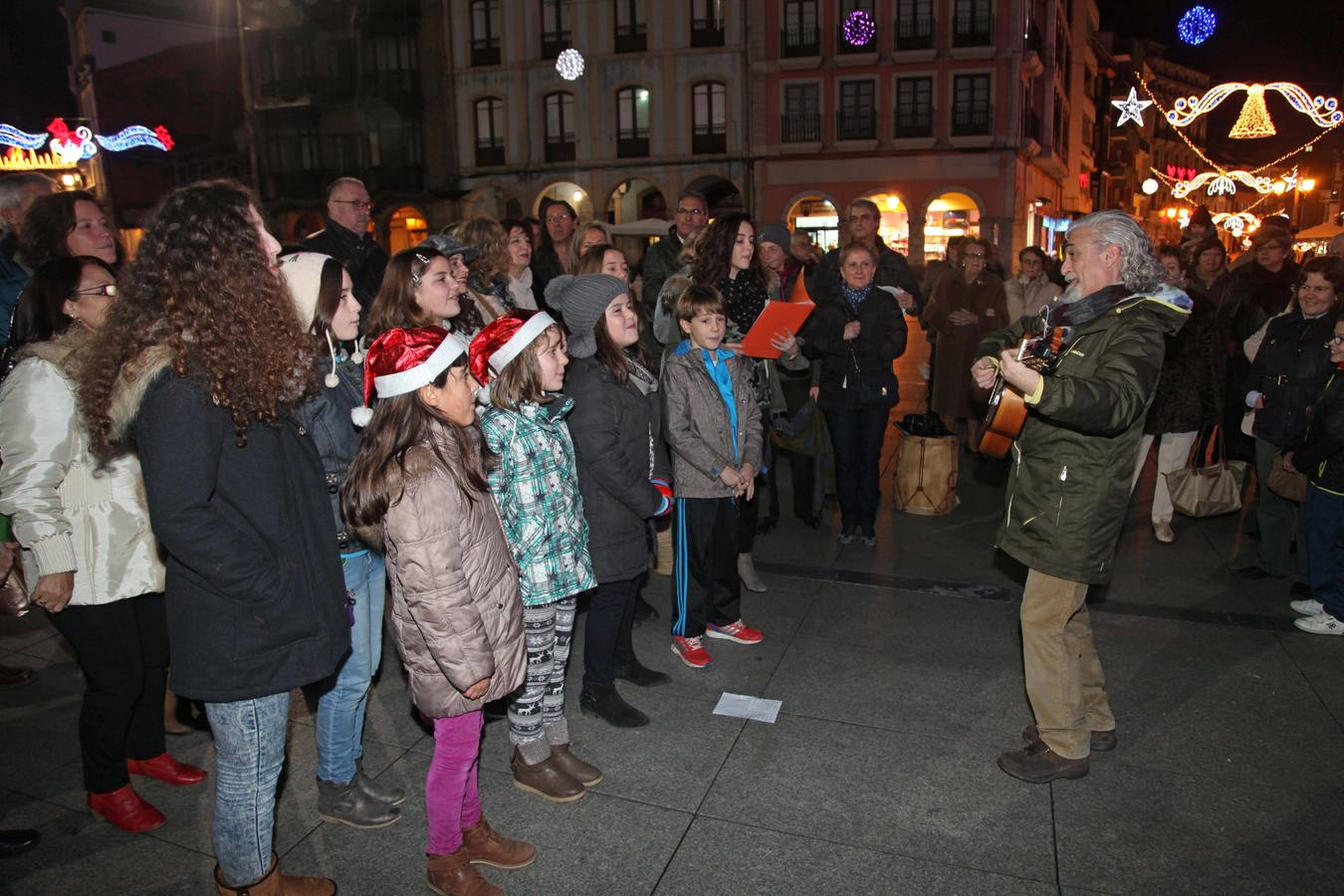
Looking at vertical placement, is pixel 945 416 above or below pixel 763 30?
below

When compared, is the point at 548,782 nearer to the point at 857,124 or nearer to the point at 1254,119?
the point at 1254,119

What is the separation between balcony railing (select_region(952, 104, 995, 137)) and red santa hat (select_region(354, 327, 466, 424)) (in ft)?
97.7

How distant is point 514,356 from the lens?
3236mm

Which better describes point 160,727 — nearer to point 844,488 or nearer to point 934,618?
point 934,618

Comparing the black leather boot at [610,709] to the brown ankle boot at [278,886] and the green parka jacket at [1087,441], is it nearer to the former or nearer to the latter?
the brown ankle boot at [278,886]

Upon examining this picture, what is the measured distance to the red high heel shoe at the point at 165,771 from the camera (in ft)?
11.9

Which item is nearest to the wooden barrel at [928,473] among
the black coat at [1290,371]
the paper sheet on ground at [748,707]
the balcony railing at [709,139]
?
the black coat at [1290,371]

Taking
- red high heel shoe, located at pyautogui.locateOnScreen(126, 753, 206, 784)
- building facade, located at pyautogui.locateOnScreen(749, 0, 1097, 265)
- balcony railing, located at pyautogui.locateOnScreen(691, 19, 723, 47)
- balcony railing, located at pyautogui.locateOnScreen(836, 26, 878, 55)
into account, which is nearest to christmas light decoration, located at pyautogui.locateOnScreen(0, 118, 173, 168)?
balcony railing, located at pyautogui.locateOnScreen(691, 19, 723, 47)

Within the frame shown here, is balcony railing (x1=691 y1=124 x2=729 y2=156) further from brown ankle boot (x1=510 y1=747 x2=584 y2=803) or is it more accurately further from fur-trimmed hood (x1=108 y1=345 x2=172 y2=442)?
fur-trimmed hood (x1=108 y1=345 x2=172 y2=442)

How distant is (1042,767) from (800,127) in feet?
95.6

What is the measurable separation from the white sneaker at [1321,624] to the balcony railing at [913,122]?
27.2 m

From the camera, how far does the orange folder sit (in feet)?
16.7

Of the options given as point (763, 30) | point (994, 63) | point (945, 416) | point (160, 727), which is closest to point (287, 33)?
point (763, 30)

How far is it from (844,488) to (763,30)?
26.9 meters
